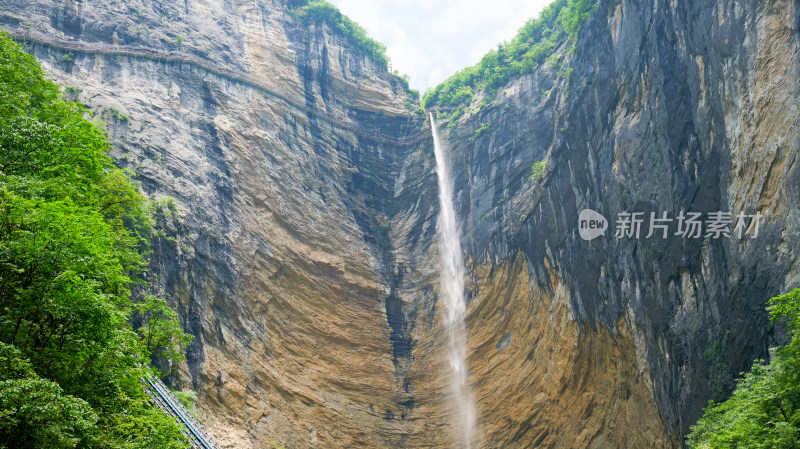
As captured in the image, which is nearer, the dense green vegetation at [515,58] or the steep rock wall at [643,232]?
the steep rock wall at [643,232]

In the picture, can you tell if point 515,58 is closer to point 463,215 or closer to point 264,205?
point 463,215

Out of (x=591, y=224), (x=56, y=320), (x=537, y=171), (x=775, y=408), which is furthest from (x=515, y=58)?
(x=56, y=320)

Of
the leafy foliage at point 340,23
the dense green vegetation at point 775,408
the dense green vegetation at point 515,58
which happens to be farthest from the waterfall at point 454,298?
the dense green vegetation at point 775,408

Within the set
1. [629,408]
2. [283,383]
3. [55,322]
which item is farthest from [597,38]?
[55,322]

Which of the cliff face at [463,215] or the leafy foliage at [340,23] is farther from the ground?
the leafy foliage at [340,23]

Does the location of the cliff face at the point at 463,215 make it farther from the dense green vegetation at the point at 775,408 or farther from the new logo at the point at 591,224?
the dense green vegetation at the point at 775,408

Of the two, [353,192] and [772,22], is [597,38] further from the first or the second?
[353,192]

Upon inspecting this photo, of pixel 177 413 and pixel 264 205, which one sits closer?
pixel 177 413
